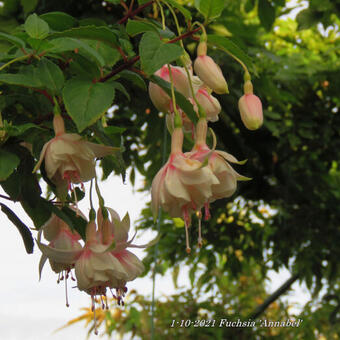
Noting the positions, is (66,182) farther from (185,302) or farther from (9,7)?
(185,302)

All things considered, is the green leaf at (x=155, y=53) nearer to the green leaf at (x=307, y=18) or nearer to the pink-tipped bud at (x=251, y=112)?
the pink-tipped bud at (x=251, y=112)

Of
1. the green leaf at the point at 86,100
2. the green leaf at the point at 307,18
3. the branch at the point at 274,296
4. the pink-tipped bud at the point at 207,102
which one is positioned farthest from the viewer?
the branch at the point at 274,296

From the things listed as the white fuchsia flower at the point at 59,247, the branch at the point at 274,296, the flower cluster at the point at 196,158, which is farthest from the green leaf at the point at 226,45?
the branch at the point at 274,296

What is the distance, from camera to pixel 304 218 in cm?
167

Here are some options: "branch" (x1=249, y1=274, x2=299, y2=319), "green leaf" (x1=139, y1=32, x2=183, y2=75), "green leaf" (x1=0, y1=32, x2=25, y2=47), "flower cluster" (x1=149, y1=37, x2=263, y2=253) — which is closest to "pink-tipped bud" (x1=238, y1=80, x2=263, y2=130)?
"flower cluster" (x1=149, y1=37, x2=263, y2=253)

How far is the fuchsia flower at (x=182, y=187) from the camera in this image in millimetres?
410

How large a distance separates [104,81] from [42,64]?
0.06 m

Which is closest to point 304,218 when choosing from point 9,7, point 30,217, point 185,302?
point 185,302

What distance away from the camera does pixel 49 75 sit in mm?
460

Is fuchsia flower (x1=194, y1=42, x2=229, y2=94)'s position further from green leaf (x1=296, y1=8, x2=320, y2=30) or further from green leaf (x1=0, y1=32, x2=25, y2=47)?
green leaf (x1=296, y1=8, x2=320, y2=30)

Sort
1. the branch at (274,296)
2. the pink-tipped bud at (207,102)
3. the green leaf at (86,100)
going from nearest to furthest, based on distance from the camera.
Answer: the green leaf at (86,100) < the pink-tipped bud at (207,102) < the branch at (274,296)

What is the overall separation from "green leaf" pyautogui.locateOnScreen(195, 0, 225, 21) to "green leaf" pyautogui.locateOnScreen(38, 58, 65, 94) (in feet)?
0.49

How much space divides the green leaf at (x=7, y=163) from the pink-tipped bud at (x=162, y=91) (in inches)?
5.5

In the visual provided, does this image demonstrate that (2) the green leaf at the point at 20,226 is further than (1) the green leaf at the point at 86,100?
Yes
